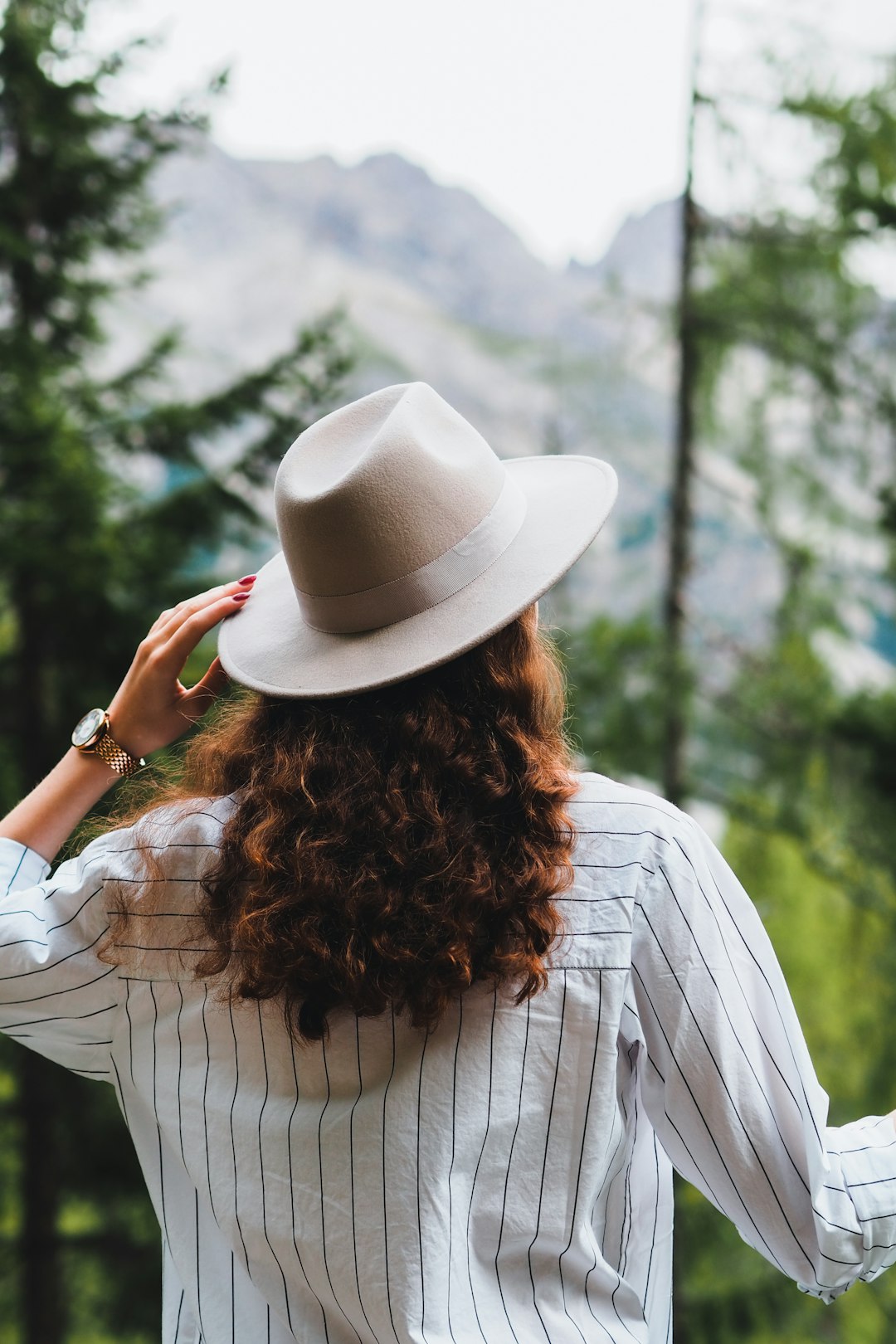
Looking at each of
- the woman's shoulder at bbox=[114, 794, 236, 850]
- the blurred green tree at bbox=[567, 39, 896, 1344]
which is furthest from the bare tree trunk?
the woman's shoulder at bbox=[114, 794, 236, 850]

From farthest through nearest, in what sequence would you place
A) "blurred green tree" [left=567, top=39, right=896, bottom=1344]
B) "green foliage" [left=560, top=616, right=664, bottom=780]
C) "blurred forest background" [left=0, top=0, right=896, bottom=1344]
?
1. "green foliage" [left=560, top=616, right=664, bottom=780]
2. "blurred green tree" [left=567, top=39, right=896, bottom=1344]
3. "blurred forest background" [left=0, top=0, right=896, bottom=1344]

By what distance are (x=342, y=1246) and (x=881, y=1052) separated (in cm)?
662

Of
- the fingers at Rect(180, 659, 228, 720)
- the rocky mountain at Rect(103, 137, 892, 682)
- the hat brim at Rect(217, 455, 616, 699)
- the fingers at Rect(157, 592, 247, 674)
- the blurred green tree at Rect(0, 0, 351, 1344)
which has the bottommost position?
the rocky mountain at Rect(103, 137, 892, 682)

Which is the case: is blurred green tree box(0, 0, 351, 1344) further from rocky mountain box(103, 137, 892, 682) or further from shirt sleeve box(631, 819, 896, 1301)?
rocky mountain box(103, 137, 892, 682)

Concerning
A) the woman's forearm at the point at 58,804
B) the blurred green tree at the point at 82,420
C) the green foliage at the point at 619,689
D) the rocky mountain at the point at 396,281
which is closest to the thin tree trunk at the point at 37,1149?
the blurred green tree at the point at 82,420

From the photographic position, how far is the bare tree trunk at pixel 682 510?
6.20 metres

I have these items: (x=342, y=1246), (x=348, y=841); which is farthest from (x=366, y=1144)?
(x=348, y=841)

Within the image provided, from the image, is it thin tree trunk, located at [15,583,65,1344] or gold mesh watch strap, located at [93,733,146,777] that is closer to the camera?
gold mesh watch strap, located at [93,733,146,777]

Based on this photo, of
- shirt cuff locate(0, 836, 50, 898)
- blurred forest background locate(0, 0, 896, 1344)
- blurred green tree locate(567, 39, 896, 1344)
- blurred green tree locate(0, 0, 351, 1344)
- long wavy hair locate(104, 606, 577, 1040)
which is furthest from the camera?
blurred green tree locate(567, 39, 896, 1344)

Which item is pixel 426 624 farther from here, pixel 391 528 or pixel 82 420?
pixel 82 420

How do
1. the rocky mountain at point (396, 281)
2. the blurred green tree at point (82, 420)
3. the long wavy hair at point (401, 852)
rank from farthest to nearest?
the rocky mountain at point (396, 281) → the blurred green tree at point (82, 420) → the long wavy hair at point (401, 852)

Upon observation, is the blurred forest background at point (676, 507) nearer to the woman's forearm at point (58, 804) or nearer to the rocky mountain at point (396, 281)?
the woman's forearm at point (58, 804)

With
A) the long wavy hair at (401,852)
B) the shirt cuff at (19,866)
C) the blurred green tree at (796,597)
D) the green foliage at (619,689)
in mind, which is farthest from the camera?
the green foliage at (619,689)

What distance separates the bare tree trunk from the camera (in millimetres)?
6195
